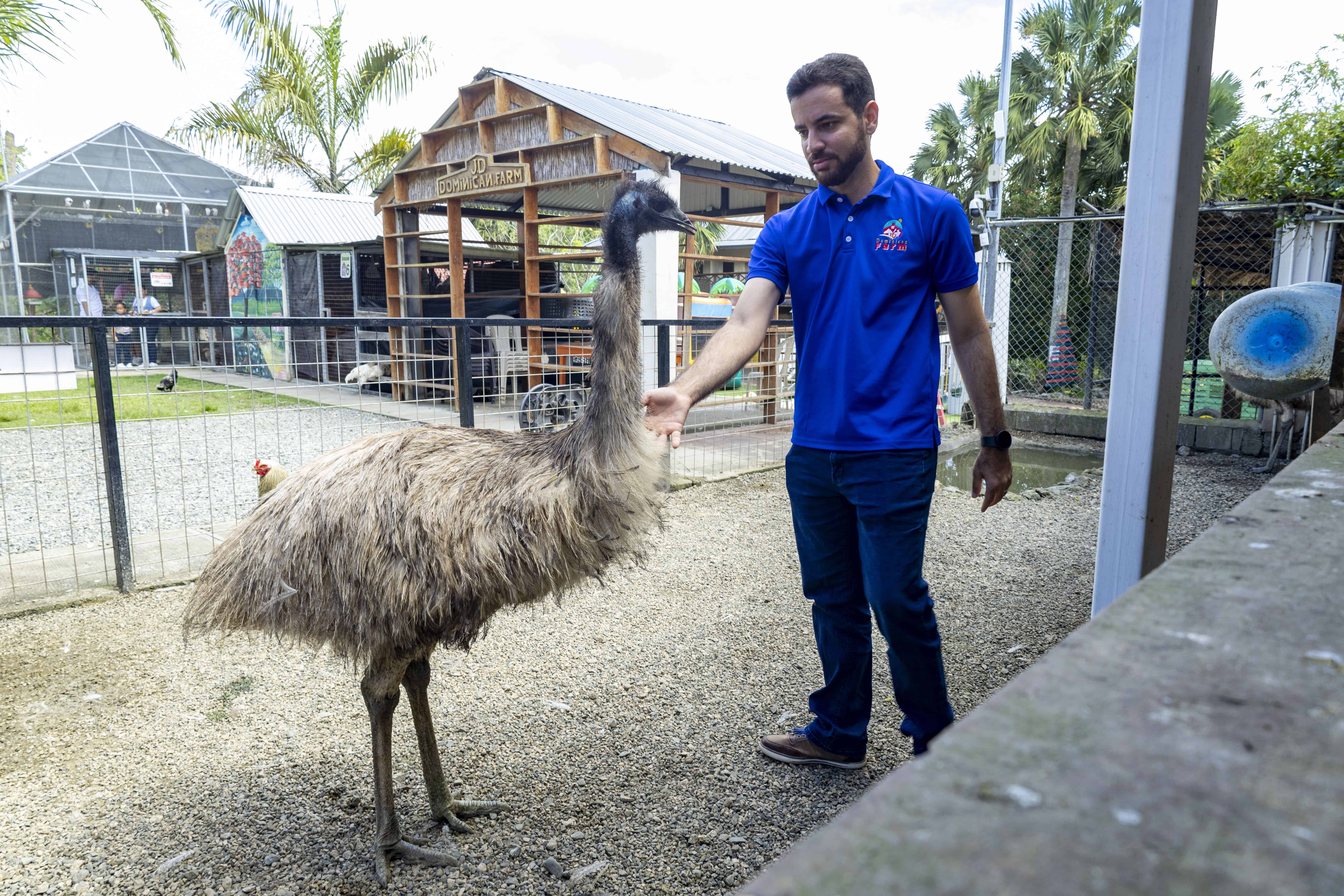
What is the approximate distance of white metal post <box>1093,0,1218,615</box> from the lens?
2.50 meters

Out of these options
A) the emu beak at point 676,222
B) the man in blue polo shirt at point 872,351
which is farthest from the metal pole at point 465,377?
the man in blue polo shirt at point 872,351

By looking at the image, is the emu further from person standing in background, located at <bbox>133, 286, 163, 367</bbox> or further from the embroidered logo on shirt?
person standing in background, located at <bbox>133, 286, 163, 367</bbox>

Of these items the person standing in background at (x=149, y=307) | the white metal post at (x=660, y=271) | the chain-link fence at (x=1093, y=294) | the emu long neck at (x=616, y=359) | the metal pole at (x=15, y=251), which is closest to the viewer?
the emu long neck at (x=616, y=359)

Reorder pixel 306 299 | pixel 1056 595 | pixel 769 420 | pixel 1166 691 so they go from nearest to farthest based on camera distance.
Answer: pixel 1166 691, pixel 1056 595, pixel 769 420, pixel 306 299

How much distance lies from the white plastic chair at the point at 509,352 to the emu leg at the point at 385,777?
365 centimetres

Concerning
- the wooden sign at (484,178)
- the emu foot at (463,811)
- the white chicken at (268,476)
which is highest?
the wooden sign at (484,178)

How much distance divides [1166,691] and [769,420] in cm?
830

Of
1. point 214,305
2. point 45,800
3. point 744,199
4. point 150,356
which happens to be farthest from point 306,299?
point 45,800

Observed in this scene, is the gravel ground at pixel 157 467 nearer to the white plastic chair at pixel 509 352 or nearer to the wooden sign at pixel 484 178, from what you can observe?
the white plastic chair at pixel 509 352

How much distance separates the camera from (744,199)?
42.4 ft

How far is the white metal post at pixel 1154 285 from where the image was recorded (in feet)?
8.20

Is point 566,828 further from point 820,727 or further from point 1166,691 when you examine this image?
point 1166,691

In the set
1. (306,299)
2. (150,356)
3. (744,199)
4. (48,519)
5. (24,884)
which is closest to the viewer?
(24,884)

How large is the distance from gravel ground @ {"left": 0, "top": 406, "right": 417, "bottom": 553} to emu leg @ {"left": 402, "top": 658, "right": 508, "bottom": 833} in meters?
2.41
